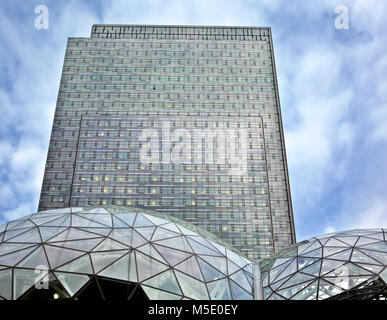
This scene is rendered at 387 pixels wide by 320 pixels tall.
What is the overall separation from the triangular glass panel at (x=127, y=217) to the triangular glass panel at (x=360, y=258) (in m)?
9.74

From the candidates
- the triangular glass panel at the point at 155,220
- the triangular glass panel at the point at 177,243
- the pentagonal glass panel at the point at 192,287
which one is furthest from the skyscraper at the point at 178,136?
the pentagonal glass panel at the point at 192,287

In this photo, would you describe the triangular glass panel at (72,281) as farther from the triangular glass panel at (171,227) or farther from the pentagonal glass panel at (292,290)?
the pentagonal glass panel at (292,290)

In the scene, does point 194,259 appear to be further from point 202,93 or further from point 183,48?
point 183,48

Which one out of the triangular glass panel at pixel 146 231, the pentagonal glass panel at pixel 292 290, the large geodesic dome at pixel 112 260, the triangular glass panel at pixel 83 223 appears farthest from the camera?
the triangular glass panel at pixel 83 223

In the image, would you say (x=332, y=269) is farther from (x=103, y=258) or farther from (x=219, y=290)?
(x=103, y=258)

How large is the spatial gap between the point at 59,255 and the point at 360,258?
38.1ft

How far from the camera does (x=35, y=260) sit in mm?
12883

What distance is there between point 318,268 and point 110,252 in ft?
27.0

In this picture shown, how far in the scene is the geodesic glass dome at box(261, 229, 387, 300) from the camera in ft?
40.3

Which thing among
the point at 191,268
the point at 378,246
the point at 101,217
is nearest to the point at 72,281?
the point at 191,268

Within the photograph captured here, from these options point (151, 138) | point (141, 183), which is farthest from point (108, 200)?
point (151, 138)

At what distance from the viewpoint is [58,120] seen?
3519 inches

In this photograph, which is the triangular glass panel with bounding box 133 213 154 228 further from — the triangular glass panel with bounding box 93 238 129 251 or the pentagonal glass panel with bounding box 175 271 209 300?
the pentagonal glass panel with bounding box 175 271 209 300

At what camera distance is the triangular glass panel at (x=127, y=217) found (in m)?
16.8
